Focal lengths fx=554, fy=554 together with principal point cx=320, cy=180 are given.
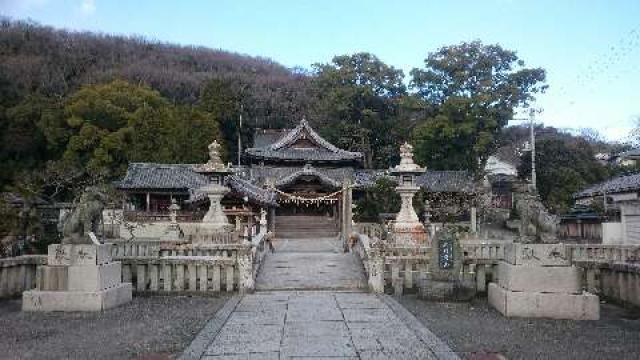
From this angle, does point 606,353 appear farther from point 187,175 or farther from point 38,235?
point 187,175

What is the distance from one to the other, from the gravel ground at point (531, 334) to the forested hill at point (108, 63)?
61.8 m

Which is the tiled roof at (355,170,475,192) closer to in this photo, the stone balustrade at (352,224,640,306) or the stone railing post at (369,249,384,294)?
the stone balustrade at (352,224,640,306)

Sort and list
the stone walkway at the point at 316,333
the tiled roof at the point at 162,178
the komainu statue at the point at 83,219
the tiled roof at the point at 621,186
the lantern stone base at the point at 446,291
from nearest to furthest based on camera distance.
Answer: the stone walkway at the point at 316,333 < the komainu statue at the point at 83,219 < the lantern stone base at the point at 446,291 < the tiled roof at the point at 621,186 < the tiled roof at the point at 162,178

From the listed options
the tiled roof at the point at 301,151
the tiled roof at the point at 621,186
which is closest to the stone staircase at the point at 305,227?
the tiled roof at the point at 301,151

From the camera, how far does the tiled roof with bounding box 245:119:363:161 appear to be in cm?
4319

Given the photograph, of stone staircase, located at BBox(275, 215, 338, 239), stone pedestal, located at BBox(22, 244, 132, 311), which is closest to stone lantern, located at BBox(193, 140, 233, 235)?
stone pedestal, located at BBox(22, 244, 132, 311)

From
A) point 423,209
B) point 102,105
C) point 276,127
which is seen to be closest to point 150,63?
point 276,127

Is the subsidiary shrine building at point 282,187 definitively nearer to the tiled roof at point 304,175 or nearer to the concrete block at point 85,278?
the tiled roof at point 304,175

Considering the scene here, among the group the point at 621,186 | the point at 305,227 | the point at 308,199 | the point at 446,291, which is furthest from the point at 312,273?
the point at 305,227

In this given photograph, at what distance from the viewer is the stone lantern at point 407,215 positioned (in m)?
21.0

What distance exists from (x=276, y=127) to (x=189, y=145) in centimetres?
2442

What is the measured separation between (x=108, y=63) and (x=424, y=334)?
91942 mm

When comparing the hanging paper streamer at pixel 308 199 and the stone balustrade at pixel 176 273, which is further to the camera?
the hanging paper streamer at pixel 308 199

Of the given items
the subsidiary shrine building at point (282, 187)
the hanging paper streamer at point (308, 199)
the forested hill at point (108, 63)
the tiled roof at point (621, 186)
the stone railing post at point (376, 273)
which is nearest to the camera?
the stone railing post at point (376, 273)
